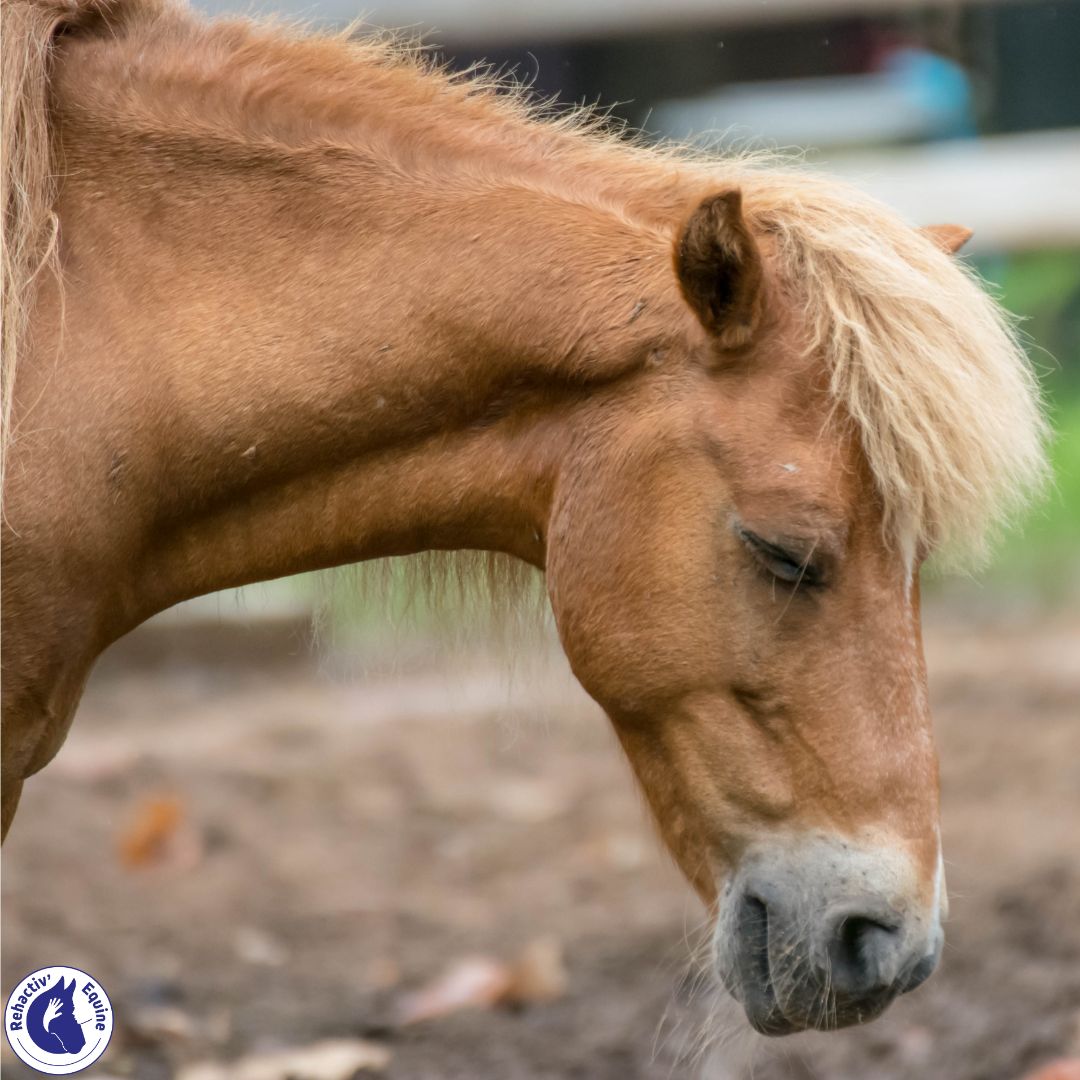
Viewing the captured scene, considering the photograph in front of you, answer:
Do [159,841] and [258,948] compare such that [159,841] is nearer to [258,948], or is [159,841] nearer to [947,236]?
[258,948]

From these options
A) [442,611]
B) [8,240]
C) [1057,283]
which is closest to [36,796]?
[442,611]

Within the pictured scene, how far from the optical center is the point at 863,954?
1986mm

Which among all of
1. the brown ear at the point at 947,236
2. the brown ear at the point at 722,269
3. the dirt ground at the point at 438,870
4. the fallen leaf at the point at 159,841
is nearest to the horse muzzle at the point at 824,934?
the dirt ground at the point at 438,870

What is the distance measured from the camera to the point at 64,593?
206 centimetres

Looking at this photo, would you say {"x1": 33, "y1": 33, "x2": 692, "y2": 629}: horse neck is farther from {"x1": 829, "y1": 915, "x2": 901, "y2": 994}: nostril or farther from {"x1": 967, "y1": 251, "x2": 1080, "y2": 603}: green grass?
{"x1": 967, "y1": 251, "x2": 1080, "y2": 603}: green grass

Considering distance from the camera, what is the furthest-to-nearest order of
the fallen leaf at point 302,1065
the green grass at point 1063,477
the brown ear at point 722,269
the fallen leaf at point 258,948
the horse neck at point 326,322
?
the green grass at point 1063,477
the fallen leaf at point 258,948
the fallen leaf at point 302,1065
the horse neck at point 326,322
the brown ear at point 722,269

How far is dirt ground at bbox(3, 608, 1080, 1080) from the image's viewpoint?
3.18 m

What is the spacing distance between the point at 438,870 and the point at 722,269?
286 centimetres

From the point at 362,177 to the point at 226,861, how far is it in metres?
2.79

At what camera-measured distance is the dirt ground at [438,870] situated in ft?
10.4

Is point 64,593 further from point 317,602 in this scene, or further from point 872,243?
point 872,243

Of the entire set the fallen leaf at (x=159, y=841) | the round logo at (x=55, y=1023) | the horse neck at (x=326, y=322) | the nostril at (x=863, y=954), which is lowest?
the fallen leaf at (x=159, y=841)

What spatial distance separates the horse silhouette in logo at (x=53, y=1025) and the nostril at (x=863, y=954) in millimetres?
1236

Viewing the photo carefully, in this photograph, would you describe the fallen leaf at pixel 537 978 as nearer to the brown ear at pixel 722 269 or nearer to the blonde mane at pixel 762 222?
the blonde mane at pixel 762 222
